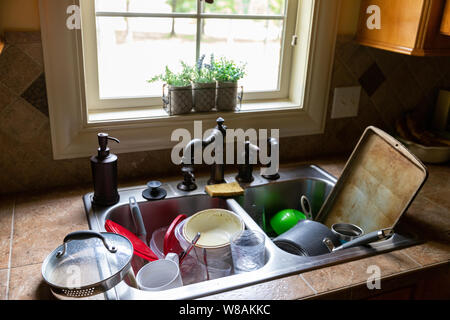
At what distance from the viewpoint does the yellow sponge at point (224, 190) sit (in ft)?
4.66

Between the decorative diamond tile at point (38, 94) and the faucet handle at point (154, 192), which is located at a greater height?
the decorative diamond tile at point (38, 94)

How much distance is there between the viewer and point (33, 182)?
1.42 m

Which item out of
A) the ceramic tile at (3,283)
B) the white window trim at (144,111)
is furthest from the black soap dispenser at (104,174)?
the ceramic tile at (3,283)

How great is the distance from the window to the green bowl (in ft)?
1.68

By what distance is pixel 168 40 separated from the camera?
1547mm

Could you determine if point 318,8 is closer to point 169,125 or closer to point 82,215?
point 169,125

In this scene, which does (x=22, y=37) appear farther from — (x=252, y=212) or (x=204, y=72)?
(x=252, y=212)

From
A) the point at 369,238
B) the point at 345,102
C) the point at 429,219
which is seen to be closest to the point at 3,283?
the point at 369,238

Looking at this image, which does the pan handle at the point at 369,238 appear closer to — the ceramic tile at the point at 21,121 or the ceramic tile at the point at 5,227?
the ceramic tile at the point at 5,227

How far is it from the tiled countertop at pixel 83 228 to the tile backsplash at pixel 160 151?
3.6 inches

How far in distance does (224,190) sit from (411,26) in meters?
0.84

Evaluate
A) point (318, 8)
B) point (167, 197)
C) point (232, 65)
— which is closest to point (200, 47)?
point (232, 65)

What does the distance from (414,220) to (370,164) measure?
0.78ft

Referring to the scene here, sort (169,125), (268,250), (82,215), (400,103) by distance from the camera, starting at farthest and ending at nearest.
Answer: (400,103), (169,125), (82,215), (268,250)
